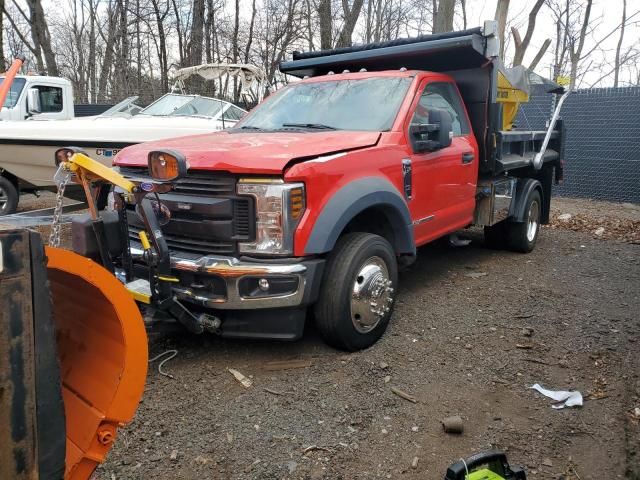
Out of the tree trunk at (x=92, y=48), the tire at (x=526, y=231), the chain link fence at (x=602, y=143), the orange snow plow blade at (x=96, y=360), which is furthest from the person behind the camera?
the tree trunk at (x=92, y=48)

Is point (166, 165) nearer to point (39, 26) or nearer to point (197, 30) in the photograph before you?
point (197, 30)

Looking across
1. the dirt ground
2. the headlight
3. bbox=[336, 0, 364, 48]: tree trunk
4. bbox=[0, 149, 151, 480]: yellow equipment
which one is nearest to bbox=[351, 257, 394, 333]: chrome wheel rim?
the dirt ground

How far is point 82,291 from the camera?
2223 mm

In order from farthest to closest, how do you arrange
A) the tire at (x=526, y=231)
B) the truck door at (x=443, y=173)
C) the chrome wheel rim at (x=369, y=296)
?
the tire at (x=526, y=231) → the truck door at (x=443, y=173) → the chrome wheel rim at (x=369, y=296)

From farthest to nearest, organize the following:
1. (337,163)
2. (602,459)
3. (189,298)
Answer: (337,163) < (189,298) < (602,459)

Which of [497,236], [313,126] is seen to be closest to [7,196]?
[313,126]

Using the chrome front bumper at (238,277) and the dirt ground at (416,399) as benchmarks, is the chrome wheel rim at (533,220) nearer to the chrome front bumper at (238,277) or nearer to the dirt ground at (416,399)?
the dirt ground at (416,399)

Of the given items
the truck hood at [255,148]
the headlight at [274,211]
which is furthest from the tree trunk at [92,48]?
the headlight at [274,211]

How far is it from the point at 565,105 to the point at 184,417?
1174cm

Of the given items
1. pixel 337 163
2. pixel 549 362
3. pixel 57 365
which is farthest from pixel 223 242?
pixel 549 362

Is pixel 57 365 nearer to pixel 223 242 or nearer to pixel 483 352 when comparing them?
pixel 223 242

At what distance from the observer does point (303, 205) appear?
3635mm

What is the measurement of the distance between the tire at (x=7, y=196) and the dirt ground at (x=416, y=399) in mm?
6163

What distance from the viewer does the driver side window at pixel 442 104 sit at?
4.96 m
